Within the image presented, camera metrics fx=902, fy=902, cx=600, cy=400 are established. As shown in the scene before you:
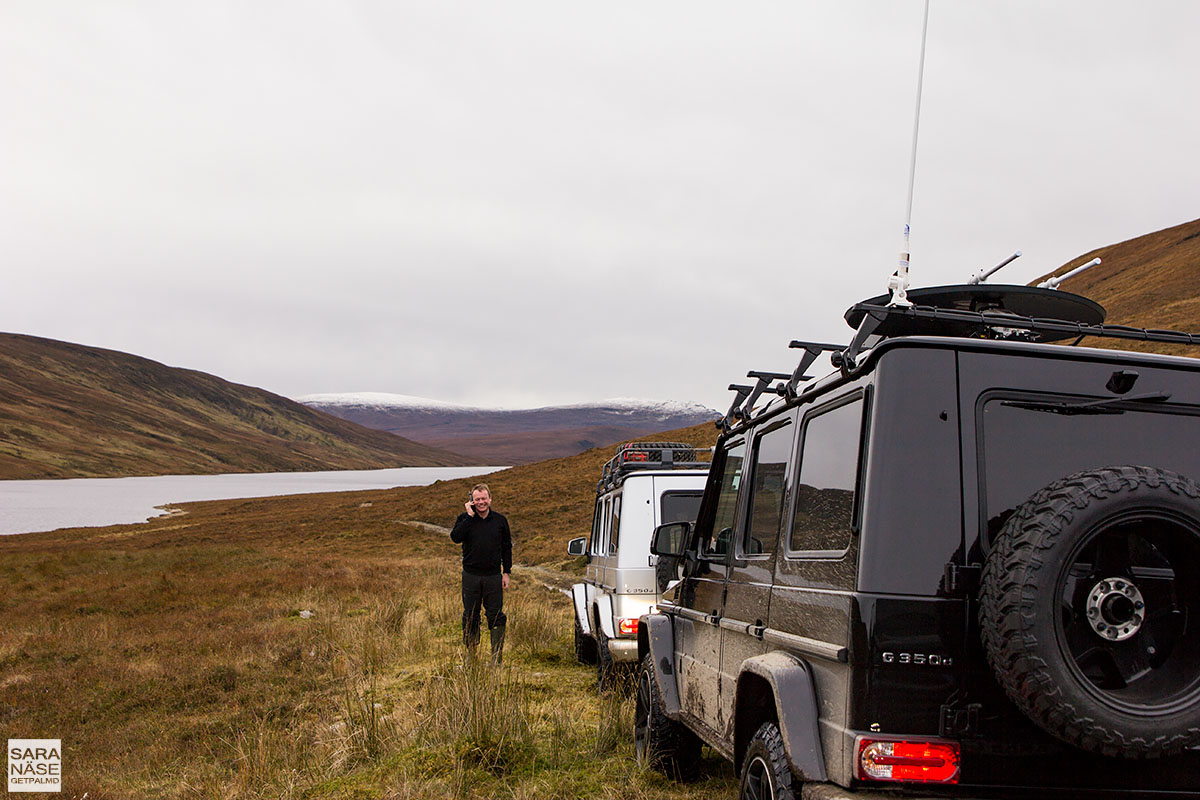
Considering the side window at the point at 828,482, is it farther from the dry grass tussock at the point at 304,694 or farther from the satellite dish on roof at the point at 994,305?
the dry grass tussock at the point at 304,694

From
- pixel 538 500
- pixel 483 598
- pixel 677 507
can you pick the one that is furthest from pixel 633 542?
pixel 538 500

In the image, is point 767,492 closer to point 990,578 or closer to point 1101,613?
point 990,578

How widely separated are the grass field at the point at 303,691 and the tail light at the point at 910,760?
2.68 metres

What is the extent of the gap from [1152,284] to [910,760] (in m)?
55.5

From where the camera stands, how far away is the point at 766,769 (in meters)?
3.15

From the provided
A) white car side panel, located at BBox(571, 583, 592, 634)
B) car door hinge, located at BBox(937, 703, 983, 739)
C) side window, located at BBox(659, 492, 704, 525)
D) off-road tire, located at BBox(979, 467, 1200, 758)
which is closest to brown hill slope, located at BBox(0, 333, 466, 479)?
white car side panel, located at BBox(571, 583, 592, 634)

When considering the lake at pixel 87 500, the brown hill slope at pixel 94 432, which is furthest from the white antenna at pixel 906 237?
the brown hill slope at pixel 94 432

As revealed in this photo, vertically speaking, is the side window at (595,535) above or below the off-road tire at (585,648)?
above

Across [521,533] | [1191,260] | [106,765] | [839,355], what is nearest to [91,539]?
[521,533]

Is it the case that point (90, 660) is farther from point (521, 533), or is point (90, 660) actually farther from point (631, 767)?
point (521, 533)

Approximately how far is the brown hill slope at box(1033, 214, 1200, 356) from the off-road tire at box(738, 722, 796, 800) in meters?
26.8

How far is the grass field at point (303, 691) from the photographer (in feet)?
18.2

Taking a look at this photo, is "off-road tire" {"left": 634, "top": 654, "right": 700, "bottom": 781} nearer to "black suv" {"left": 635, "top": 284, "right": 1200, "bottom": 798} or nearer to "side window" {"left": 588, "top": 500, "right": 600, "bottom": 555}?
"black suv" {"left": 635, "top": 284, "right": 1200, "bottom": 798}

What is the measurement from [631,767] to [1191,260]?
5810 cm
